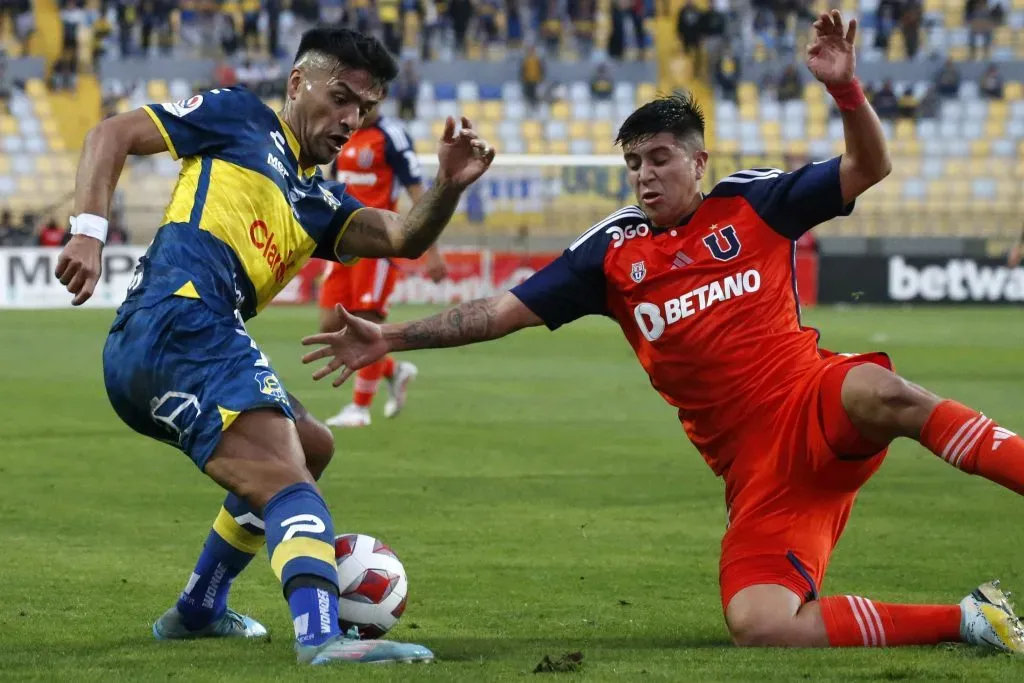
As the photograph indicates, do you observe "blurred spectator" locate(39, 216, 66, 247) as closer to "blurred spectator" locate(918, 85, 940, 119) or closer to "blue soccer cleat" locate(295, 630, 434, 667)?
"blurred spectator" locate(918, 85, 940, 119)

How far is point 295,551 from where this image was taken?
454cm

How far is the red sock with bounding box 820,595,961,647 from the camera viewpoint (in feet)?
16.4

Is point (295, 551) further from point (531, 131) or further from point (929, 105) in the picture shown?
point (929, 105)

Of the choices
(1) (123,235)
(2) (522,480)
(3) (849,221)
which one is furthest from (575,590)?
(3) (849,221)

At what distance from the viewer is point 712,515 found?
330 inches

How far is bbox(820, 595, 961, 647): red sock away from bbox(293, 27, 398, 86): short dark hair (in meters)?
2.24

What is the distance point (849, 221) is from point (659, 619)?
2797cm

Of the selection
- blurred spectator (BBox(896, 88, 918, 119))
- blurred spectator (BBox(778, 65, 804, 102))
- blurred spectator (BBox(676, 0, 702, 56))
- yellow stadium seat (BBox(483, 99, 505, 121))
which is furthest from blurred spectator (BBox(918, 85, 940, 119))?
yellow stadium seat (BBox(483, 99, 505, 121))

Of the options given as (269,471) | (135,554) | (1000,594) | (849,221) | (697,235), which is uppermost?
(697,235)

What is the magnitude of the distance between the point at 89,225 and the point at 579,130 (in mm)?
30603

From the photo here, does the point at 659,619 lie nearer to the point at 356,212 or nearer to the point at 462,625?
the point at 462,625

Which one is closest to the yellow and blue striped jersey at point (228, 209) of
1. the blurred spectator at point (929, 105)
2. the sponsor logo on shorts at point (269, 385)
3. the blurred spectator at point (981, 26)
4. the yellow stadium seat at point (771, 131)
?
the sponsor logo on shorts at point (269, 385)

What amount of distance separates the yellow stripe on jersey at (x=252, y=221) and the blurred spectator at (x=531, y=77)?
3024cm

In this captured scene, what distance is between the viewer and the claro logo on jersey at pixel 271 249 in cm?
512
